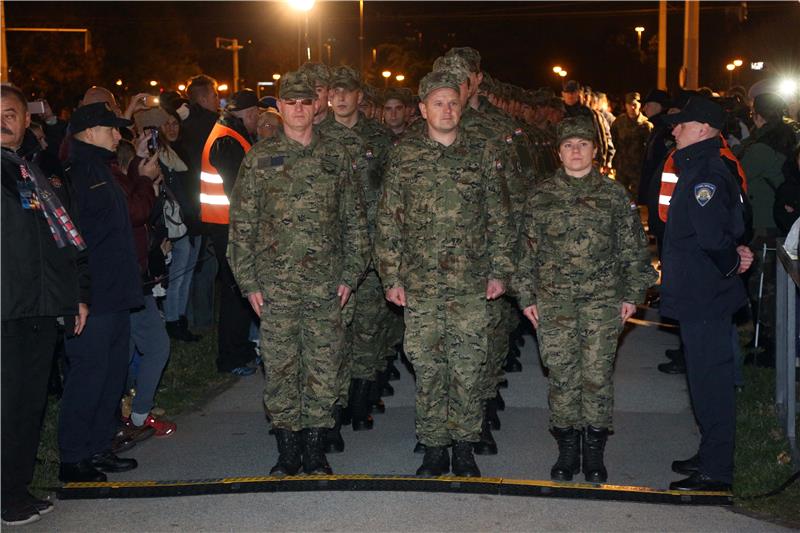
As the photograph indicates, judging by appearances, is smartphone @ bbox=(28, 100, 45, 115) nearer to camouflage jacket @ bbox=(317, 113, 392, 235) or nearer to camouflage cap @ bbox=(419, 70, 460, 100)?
camouflage jacket @ bbox=(317, 113, 392, 235)

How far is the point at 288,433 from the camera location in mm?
6918

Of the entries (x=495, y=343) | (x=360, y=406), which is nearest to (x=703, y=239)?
(x=495, y=343)

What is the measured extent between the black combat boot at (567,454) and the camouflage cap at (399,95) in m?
4.63

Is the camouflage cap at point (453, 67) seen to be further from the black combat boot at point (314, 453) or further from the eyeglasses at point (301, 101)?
the black combat boot at point (314, 453)

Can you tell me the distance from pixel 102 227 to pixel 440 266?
81.9 inches

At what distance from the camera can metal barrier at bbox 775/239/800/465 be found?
23.4 feet

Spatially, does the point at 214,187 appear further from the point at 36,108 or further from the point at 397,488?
the point at 397,488

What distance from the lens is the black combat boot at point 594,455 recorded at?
6816 mm

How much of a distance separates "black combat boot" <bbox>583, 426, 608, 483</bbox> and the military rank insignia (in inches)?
59.0

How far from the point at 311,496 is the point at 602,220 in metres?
2.36

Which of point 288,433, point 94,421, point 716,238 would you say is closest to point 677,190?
point 716,238

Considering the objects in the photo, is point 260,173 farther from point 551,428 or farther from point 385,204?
point 551,428

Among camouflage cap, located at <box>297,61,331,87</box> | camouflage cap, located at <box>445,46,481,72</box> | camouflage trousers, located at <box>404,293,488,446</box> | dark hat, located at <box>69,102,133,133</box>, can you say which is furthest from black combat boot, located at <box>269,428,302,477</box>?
camouflage cap, located at <box>445,46,481,72</box>

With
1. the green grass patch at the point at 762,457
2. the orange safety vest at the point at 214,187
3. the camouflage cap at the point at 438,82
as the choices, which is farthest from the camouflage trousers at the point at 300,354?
the orange safety vest at the point at 214,187
